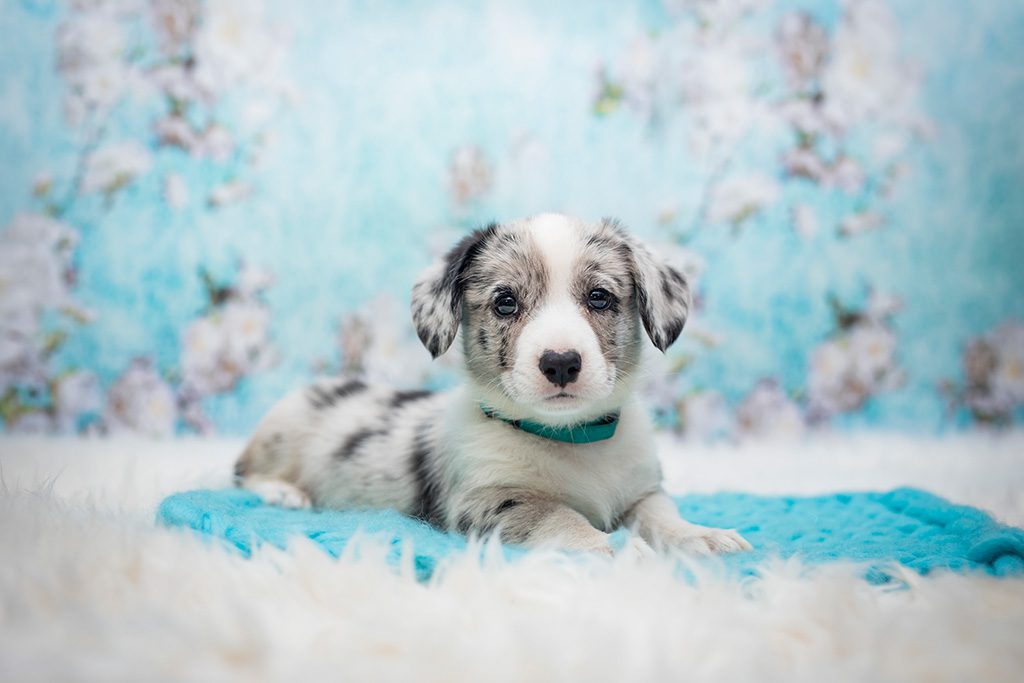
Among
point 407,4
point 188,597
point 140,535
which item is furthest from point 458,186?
point 188,597

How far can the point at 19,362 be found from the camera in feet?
15.8

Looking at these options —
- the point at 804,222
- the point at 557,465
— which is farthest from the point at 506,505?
the point at 804,222

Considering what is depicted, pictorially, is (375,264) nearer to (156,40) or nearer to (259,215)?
(259,215)

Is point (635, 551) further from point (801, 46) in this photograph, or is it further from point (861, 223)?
point (801, 46)

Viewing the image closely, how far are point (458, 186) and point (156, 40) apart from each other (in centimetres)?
204

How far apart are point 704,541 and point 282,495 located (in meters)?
1.59

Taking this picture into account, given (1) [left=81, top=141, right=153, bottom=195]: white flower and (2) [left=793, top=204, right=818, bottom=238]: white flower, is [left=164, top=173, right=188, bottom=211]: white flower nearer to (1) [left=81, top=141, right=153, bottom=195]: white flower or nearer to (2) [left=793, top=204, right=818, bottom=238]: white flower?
(1) [left=81, top=141, right=153, bottom=195]: white flower

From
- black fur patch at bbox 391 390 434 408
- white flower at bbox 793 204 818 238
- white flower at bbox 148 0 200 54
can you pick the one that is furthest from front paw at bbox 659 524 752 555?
white flower at bbox 148 0 200 54

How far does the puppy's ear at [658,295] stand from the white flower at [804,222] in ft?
8.87

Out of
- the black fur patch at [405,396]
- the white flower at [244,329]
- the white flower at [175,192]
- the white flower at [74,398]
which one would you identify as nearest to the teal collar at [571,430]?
the black fur patch at [405,396]

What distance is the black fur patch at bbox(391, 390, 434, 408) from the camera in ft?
11.0

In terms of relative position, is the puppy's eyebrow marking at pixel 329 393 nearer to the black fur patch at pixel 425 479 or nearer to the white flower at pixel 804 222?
the black fur patch at pixel 425 479

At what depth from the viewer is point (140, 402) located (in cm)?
489

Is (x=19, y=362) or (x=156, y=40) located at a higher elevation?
(x=156, y=40)
